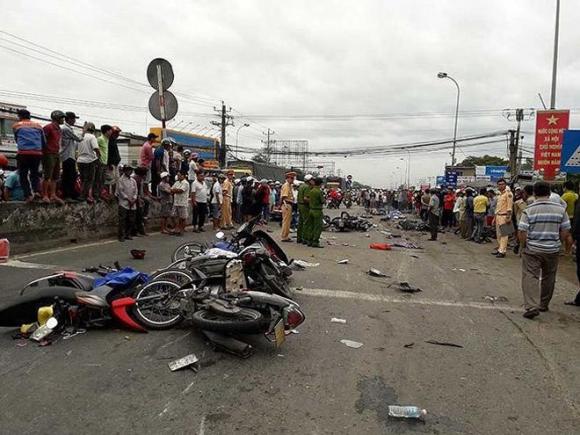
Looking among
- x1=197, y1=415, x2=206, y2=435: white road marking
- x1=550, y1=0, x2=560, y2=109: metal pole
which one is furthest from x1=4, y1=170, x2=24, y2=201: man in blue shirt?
x1=550, y1=0, x2=560, y2=109: metal pole

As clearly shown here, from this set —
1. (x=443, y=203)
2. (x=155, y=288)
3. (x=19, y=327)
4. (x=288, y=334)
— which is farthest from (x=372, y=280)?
(x=443, y=203)

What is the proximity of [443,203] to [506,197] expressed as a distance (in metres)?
9.70

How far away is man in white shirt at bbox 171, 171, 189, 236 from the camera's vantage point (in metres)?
12.4

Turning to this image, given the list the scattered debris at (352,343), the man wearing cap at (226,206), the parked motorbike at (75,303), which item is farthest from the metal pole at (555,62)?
the parked motorbike at (75,303)

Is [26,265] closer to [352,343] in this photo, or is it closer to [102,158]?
[102,158]

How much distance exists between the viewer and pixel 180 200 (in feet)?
41.2

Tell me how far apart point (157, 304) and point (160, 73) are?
6014mm

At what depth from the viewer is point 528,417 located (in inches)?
137

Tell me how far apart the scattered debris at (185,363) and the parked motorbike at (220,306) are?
1.19 feet

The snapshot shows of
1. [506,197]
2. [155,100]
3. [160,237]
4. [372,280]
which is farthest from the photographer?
[506,197]

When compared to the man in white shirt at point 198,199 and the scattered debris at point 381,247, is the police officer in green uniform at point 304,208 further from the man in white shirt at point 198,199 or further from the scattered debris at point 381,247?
the man in white shirt at point 198,199

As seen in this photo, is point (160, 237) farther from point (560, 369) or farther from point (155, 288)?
point (560, 369)

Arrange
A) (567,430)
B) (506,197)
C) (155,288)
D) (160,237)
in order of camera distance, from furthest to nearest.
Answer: (506,197), (160,237), (155,288), (567,430)

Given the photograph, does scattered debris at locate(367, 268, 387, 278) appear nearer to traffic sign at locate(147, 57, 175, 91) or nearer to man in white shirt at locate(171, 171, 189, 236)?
traffic sign at locate(147, 57, 175, 91)
